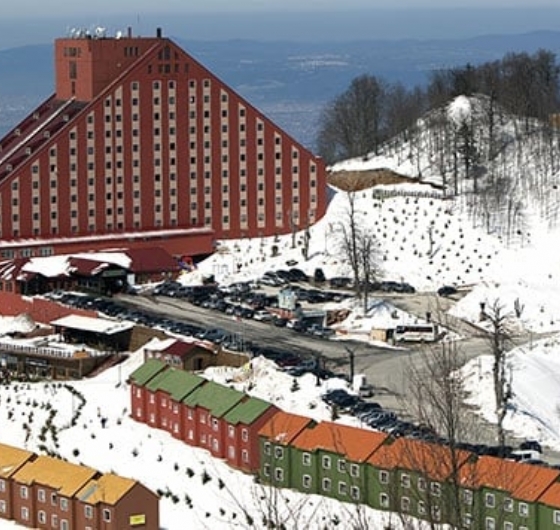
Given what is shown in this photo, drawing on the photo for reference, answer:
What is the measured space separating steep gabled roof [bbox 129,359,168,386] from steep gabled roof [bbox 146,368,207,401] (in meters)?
0.19

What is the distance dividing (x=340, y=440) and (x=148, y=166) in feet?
105

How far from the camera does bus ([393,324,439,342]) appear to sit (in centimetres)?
5719

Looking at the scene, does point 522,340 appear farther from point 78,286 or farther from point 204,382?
point 78,286

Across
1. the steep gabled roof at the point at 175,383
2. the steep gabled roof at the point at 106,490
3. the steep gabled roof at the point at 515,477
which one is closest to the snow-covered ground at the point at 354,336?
the steep gabled roof at the point at 175,383

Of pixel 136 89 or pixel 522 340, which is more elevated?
pixel 136 89

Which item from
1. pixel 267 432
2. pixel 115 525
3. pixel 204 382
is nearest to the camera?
pixel 115 525

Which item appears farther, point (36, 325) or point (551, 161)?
point (551, 161)

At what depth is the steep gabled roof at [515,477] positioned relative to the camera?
126ft

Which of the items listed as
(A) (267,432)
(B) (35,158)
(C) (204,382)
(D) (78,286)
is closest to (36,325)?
(D) (78,286)

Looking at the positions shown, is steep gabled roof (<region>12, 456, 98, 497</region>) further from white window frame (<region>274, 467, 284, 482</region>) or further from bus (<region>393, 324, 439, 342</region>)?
bus (<region>393, 324, 439, 342</region>)

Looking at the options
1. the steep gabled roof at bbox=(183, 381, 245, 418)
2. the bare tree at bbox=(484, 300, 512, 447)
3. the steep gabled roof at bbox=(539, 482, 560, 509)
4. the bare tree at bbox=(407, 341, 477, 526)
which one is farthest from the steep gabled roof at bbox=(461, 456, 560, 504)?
the steep gabled roof at bbox=(183, 381, 245, 418)

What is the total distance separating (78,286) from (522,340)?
18.5 m

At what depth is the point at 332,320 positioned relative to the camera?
2397 inches

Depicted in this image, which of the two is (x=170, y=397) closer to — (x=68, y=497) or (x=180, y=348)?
(x=180, y=348)
